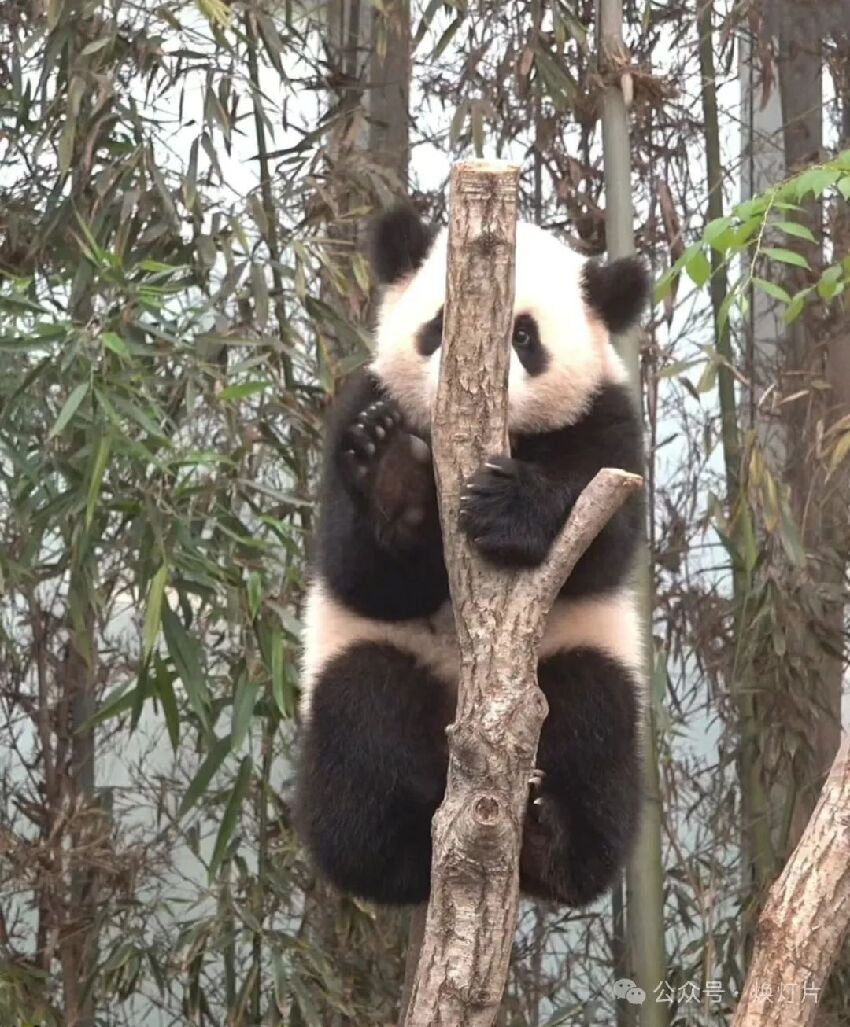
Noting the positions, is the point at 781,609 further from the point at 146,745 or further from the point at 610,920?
the point at 146,745

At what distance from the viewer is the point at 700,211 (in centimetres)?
400

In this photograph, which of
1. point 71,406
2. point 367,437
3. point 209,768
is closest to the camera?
point 367,437

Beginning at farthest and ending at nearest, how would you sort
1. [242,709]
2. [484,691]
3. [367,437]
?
[242,709] < [367,437] < [484,691]

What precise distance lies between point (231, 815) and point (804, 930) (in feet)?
4.89

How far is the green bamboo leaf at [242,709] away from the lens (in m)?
3.03

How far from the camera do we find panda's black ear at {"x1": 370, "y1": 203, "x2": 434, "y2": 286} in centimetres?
262

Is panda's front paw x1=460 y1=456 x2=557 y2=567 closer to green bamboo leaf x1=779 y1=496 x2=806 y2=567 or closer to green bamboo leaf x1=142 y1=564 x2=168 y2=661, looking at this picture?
green bamboo leaf x1=142 y1=564 x2=168 y2=661

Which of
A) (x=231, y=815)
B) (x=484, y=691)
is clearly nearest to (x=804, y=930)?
(x=484, y=691)

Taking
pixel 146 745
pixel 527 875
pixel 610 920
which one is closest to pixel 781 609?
pixel 610 920

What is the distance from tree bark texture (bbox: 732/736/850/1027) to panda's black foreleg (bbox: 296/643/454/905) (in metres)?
0.62

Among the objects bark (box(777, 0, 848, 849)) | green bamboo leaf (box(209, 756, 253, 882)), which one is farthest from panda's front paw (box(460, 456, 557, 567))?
bark (box(777, 0, 848, 849))

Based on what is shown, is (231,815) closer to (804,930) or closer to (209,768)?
(209,768)

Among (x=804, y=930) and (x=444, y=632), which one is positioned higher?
(x=444, y=632)

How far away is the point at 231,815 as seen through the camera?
322 cm
